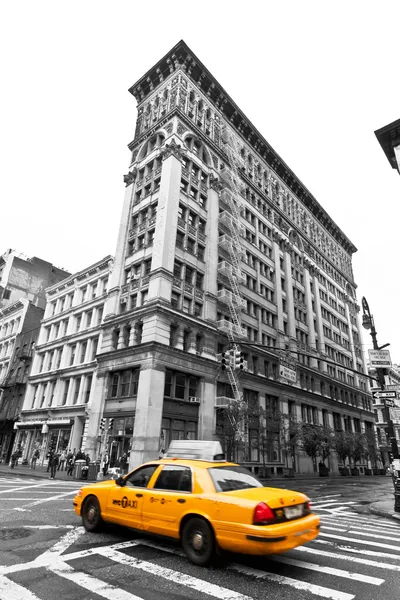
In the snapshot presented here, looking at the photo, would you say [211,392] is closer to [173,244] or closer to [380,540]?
[173,244]

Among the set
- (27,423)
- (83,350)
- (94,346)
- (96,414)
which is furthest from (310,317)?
(27,423)

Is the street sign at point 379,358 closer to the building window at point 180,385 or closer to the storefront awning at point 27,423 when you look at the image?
the building window at point 180,385

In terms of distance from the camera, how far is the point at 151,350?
27375 millimetres

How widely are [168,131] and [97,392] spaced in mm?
27386

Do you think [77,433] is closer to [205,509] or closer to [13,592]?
[205,509]

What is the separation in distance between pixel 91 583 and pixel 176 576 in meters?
1.17

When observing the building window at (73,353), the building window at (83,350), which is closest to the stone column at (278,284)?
the building window at (83,350)

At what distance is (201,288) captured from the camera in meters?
34.5

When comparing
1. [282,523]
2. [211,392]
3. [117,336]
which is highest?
[117,336]

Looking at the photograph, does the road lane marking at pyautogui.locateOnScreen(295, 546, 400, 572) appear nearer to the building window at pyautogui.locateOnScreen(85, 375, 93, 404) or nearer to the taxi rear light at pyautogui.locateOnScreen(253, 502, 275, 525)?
the taxi rear light at pyautogui.locateOnScreen(253, 502, 275, 525)

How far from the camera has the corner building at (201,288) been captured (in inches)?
1129

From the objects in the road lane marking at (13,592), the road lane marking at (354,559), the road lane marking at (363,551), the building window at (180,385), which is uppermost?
the building window at (180,385)

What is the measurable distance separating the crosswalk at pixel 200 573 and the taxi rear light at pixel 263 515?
0.73 metres

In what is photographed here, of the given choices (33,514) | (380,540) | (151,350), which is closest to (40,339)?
(151,350)
